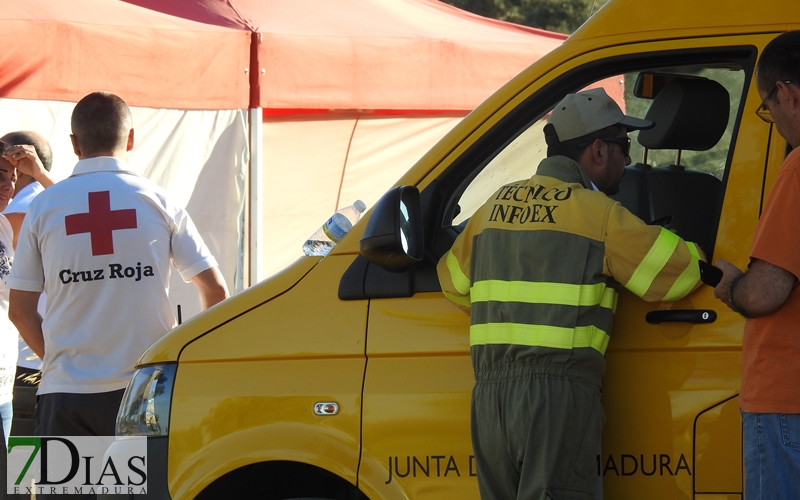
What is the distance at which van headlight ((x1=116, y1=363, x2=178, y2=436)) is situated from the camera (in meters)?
2.80

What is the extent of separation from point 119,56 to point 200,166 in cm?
101

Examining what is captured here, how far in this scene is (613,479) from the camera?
96.7 inches

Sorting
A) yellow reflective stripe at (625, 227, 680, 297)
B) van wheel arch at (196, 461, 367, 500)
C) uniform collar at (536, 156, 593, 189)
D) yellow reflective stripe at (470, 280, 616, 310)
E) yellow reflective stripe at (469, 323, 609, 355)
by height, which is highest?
uniform collar at (536, 156, 593, 189)

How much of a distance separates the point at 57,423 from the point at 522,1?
50.0 ft

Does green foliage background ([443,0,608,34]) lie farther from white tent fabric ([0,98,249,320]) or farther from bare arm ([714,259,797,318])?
bare arm ([714,259,797,318])

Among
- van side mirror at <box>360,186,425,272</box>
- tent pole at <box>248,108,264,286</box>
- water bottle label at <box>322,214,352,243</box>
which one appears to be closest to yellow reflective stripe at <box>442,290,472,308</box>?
van side mirror at <box>360,186,425,272</box>

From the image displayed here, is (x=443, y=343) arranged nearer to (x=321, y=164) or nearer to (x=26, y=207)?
(x=26, y=207)

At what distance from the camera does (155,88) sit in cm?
691

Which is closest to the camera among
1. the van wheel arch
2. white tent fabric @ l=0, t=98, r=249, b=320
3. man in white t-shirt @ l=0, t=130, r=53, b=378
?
the van wheel arch

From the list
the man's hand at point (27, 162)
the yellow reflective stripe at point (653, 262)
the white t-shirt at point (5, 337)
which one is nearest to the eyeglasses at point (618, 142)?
the yellow reflective stripe at point (653, 262)

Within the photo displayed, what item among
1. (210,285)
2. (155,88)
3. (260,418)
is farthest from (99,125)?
(155,88)

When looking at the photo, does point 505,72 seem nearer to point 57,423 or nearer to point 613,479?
point 57,423

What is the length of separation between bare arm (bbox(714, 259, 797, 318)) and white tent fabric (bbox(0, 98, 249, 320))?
5.26 meters

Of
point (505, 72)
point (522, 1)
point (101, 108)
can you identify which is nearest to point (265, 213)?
point (505, 72)
